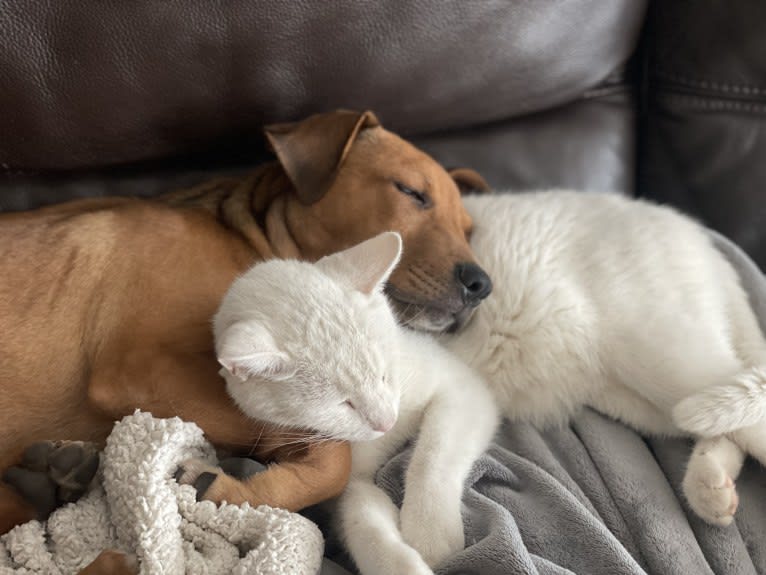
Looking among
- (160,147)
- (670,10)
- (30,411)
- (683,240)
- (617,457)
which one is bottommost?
(617,457)

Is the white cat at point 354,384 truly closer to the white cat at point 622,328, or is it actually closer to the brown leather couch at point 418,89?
the white cat at point 622,328

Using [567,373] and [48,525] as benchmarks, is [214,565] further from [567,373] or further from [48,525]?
[567,373]

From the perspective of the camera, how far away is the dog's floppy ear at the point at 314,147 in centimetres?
149

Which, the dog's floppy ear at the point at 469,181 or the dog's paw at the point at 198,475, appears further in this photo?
the dog's floppy ear at the point at 469,181

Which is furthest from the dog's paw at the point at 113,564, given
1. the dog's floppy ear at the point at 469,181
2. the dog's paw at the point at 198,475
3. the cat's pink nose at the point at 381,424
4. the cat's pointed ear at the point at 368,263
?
the dog's floppy ear at the point at 469,181

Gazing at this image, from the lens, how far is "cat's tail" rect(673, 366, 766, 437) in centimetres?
128

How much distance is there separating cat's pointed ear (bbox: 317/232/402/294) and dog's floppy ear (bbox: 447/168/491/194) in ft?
1.97

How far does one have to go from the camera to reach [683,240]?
1.54 metres

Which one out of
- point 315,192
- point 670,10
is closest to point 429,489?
point 315,192

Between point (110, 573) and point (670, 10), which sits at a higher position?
point (670, 10)

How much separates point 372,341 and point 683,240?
780mm

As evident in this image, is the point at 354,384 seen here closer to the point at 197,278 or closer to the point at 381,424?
the point at 381,424

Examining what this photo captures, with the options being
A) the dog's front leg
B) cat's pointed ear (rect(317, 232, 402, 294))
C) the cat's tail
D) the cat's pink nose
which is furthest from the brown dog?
the cat's tail

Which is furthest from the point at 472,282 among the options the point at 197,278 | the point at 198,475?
the point at 198,475
